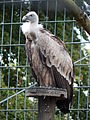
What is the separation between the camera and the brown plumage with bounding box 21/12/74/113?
3.46 metres

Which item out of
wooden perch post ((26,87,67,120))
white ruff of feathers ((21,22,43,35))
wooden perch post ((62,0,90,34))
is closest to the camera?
wooden perch post ((62,0,90,34))

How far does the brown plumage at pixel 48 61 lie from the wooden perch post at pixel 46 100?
974 mm

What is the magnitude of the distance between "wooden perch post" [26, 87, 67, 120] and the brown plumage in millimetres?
974

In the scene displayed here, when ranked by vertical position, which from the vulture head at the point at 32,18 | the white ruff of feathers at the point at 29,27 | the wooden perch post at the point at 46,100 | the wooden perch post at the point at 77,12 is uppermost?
the wooden perch post at the point at 77,12

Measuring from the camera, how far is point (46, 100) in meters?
2.32

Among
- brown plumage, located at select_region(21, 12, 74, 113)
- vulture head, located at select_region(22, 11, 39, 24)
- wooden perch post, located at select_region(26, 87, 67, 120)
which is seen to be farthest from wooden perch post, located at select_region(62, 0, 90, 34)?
vulture head, located at select_region(22, 11, 39, 24)

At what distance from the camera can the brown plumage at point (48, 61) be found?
3.46 m

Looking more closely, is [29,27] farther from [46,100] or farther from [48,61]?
[46,100]

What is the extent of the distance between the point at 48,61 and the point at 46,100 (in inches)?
46.2

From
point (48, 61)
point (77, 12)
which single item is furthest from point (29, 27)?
point (77, 12)

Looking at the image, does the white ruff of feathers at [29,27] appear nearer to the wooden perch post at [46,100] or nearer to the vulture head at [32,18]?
the vulture head at [32,18]

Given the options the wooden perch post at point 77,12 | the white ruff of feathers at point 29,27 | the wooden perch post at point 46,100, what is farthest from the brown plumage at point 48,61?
the wooden perch post at point 77,12

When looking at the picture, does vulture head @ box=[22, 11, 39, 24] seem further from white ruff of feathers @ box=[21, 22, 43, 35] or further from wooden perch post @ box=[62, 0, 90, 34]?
wooden perch post @ box=[62, 0, 90, 34]

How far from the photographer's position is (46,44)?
3.58m
